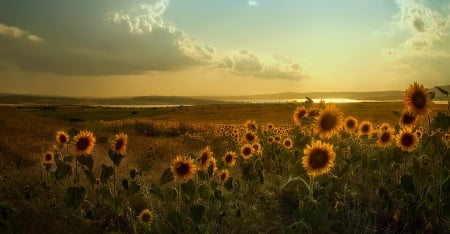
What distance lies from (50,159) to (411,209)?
5.05 metres

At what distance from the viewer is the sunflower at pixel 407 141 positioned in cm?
568

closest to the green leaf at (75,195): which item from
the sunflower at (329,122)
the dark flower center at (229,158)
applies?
the sunflower at (329,122)

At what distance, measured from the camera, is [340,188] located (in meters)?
6.78

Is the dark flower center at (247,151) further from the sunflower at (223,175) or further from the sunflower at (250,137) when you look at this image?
the sunflower at (223,175)

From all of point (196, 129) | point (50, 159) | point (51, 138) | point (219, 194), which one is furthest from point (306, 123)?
point (196, 129)

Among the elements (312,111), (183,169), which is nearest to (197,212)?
(183,169)

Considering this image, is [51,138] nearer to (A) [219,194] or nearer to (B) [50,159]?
(B) [50,159]

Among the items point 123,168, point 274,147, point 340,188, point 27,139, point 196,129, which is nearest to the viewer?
point 340,188

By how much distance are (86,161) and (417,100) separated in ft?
11.6

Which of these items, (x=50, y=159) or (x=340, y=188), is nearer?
(x=340, y=188)

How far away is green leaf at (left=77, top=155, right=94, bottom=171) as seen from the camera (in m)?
4.68

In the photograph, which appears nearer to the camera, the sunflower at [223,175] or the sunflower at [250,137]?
the sunflower at [223,175]

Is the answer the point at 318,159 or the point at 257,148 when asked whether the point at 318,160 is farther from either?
the point at 257,148

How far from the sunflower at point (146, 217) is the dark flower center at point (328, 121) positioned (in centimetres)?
199
